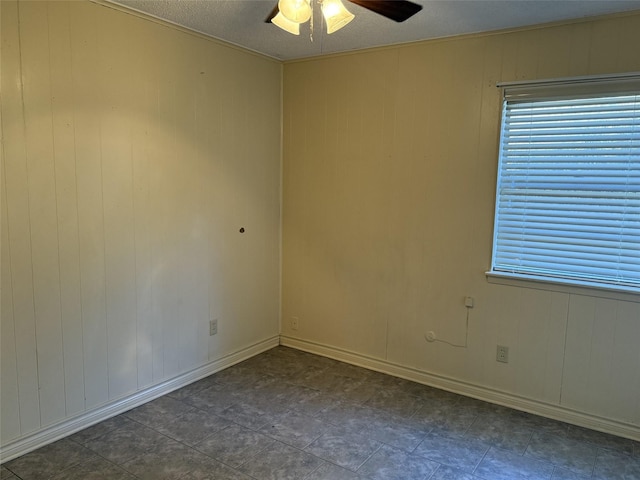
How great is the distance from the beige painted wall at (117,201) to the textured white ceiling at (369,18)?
22 cm

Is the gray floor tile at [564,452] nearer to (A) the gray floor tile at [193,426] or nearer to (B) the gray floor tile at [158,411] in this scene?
(A) the gray floor tile at [193,426]

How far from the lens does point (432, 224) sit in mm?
3268

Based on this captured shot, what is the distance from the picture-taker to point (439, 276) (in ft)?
10.8

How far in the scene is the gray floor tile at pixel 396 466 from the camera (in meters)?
2.30

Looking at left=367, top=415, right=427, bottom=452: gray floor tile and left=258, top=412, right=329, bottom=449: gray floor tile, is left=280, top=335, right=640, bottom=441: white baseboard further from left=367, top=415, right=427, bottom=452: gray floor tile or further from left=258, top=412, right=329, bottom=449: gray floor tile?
left=258, top=412, right=329, bottom=449: gray floor tile

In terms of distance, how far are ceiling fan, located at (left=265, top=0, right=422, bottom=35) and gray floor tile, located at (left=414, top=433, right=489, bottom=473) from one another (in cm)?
228

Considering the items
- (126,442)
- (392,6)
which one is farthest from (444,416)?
(392,6)

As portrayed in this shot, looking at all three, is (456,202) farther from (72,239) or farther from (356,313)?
(72,239)

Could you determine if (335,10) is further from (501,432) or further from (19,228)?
(501,432)

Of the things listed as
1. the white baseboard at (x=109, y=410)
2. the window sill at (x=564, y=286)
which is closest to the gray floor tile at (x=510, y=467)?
the window sill at (x=564, y=286)

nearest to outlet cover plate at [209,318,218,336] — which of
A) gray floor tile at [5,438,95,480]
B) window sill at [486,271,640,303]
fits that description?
gray floor tile at [5,438,95,480]

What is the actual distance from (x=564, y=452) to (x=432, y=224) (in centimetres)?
160

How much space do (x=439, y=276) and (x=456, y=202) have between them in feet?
1.81

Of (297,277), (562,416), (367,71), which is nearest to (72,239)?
(297,277)
